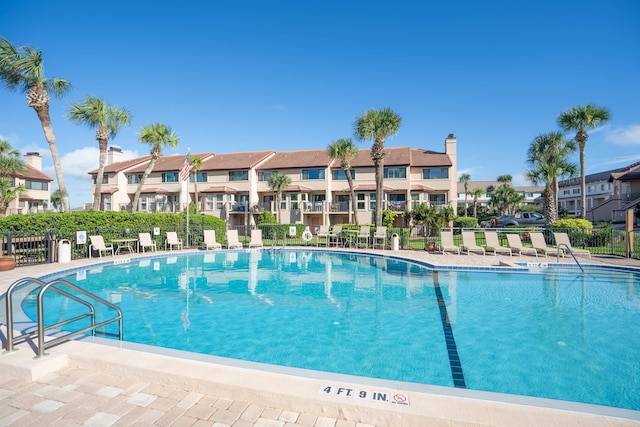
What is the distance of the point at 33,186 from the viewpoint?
43562 millimetres

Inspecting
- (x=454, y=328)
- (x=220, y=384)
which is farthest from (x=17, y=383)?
(x=454, y=328)

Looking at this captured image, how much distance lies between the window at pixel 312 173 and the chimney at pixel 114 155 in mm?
26660

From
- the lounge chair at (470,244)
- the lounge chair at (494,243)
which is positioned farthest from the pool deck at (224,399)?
the lounge chair at (494,243)

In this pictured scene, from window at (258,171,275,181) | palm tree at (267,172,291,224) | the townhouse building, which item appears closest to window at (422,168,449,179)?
the townhouse building

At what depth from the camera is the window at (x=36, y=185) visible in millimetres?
42656

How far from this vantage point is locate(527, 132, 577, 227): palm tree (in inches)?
937

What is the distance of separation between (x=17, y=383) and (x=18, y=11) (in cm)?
1772

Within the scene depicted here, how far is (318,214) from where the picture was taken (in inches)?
1387

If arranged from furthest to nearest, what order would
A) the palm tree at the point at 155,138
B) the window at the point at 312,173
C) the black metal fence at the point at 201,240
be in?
the window at the point at 312,173 < the palm tree at the point at 155,138 < the black metal fence at the point at 201,240

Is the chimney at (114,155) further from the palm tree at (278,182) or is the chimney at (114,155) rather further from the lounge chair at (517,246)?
the lounge chair at (517,246)

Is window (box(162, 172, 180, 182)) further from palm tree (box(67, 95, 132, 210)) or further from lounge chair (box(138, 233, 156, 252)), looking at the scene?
lounge chair (box(138, 233, 156, 252))

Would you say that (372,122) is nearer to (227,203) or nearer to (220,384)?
(227,203)

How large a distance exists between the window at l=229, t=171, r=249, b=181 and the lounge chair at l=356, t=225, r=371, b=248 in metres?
19.4

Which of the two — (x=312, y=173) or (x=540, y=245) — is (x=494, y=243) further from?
(x=312, y=173)
